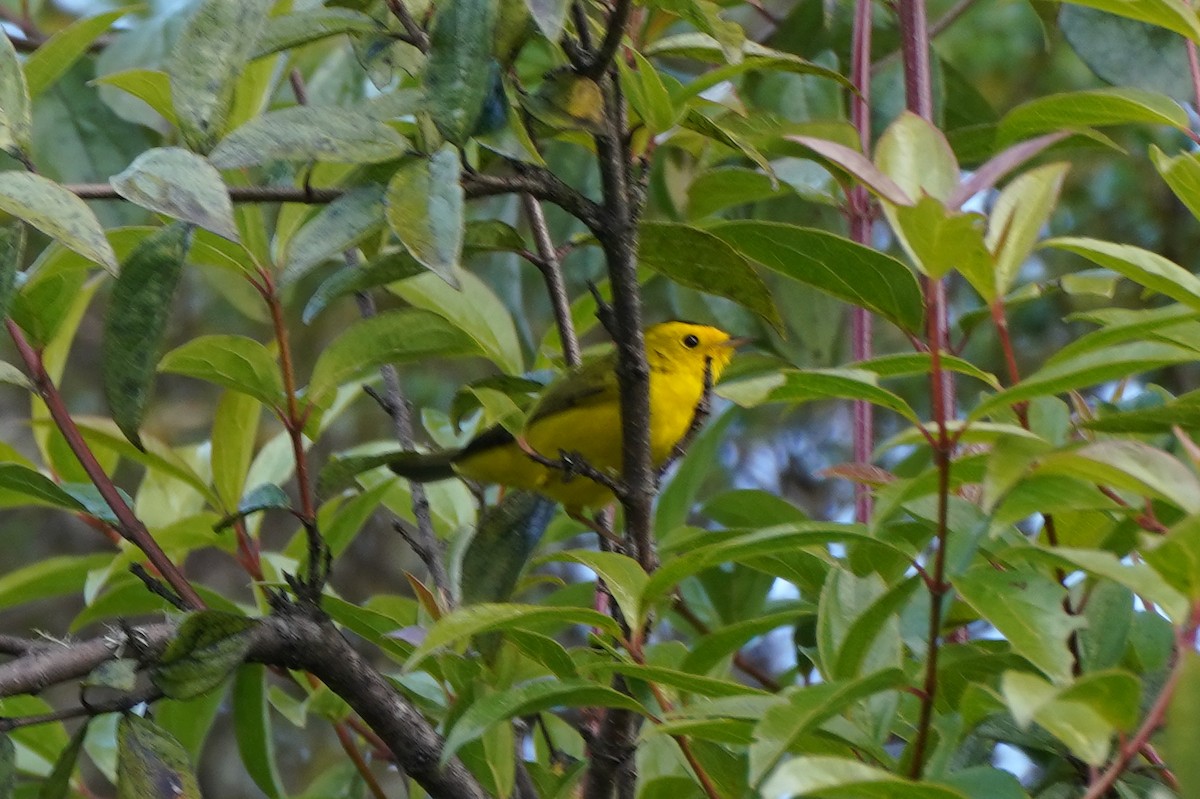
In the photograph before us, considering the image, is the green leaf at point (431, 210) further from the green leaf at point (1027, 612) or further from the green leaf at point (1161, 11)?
the green leaf at point (1161, 11)

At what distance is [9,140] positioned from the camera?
1.15 meters

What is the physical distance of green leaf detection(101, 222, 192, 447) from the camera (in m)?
1.13

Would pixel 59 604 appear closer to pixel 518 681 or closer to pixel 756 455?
pixel 756 455

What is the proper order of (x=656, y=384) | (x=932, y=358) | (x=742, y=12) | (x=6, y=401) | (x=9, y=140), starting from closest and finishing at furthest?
(x=932, y=358)
(x=9, y=140)
(x=656, y=384)
(x=742, y=12)
(x=6, y=401)

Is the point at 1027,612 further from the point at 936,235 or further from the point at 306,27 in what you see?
the point at 306,27

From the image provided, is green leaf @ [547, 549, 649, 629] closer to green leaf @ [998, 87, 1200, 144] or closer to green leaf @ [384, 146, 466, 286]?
green leaf @ [384, 146, 466, 286]

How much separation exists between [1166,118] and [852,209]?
2.31 ft

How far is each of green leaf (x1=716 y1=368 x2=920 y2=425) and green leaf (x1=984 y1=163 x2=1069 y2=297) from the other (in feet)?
0.38

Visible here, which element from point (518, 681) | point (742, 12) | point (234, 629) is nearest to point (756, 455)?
point (742, 12)

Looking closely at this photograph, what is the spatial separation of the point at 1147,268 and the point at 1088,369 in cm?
16

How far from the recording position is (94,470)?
1406 millimetres

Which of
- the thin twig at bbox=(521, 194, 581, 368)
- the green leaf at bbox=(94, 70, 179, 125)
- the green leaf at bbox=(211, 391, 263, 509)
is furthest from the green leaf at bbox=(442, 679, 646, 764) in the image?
the green leaf at bbox=(211, 391, 263, 509)

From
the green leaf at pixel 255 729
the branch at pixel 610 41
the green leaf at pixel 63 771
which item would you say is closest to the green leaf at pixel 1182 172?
the branch at pixel 610 41

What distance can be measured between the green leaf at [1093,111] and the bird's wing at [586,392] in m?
0.71
